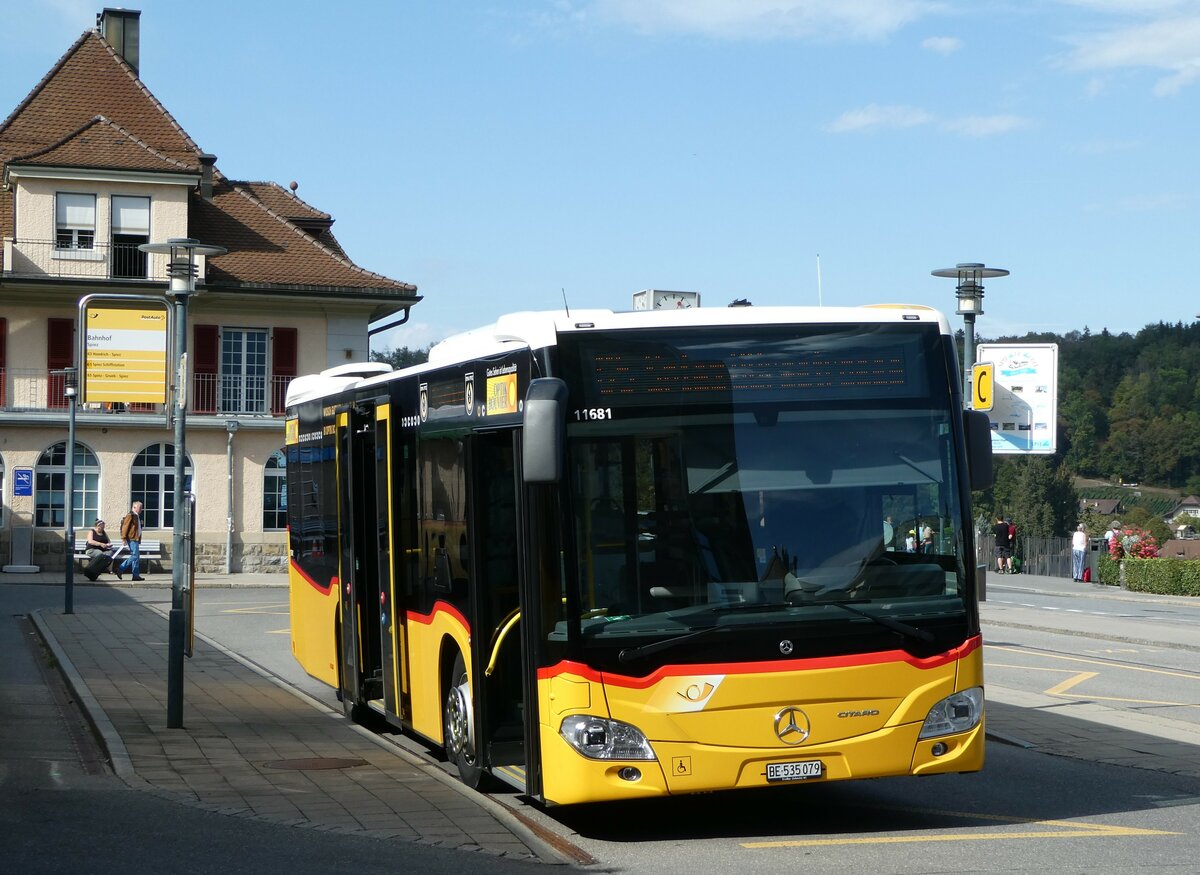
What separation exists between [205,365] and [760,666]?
123 feet

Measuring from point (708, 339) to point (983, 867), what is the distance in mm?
2969

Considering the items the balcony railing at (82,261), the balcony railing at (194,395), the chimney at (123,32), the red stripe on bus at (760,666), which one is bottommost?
the red stripe on bus at (760,666)

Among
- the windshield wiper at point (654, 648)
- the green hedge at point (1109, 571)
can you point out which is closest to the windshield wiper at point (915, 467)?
the windshield wiper at point (654, 648)

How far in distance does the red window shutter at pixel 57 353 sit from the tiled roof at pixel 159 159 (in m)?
3.04

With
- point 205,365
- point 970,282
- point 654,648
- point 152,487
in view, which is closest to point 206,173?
point 205,365

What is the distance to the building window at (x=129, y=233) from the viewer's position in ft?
140

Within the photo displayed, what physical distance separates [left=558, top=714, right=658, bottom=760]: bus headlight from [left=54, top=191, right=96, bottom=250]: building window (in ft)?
122

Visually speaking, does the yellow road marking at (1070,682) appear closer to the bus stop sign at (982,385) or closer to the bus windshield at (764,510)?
the bus stop sign at (982,385)

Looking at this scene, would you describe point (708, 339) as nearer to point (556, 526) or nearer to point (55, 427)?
point (556, 526)

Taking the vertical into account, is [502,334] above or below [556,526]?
above

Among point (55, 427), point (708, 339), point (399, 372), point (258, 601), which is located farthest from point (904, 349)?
point (55, 427)

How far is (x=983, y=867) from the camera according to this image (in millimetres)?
7641

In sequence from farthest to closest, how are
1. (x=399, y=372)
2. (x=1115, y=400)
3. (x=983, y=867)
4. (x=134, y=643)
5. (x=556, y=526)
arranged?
(x=1115, y=400) → (x=134, y=643) → (x=399, y=372) → (x=556, y=526) → (x=983, y=867)

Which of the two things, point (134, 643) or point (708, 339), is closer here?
point (708, 339)
